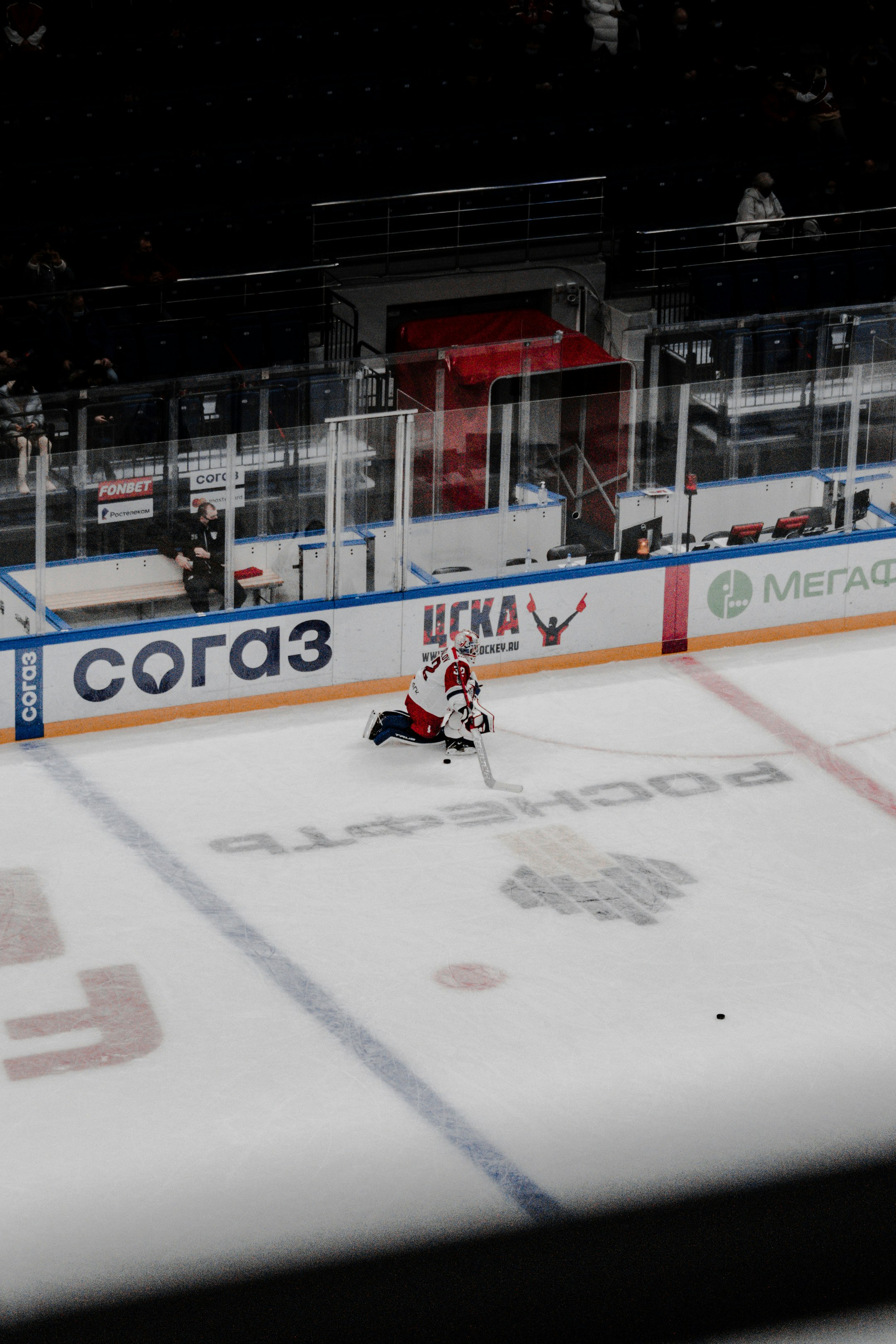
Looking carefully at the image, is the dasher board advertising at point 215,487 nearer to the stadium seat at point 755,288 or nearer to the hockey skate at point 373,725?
the hockey skate at point 373,725

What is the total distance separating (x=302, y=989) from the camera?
9766 millimetres

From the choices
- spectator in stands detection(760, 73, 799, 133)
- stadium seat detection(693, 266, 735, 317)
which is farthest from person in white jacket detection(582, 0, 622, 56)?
stadium seat detection(693, 266, 735, 317)

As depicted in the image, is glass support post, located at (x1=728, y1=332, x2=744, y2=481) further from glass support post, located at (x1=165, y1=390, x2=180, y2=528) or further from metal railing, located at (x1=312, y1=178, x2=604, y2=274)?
metal railing, located at (x1=312, y1=178, x2=604, y2=274)

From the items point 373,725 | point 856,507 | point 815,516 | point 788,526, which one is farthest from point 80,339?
point 856,507

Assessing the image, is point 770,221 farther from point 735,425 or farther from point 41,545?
point 41,545

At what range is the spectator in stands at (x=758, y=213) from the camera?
1852 cm

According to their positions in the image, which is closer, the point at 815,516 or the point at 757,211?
the point at 815,516

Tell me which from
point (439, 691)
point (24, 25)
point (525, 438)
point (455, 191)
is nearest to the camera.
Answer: point (439, 691)

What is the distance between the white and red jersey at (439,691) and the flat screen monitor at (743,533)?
2.73 meters

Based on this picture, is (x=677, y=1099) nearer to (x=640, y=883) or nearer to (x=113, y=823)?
(x=640, y=883)

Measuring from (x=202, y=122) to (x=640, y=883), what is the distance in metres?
9.55

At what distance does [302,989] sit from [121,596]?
3574 millimetres

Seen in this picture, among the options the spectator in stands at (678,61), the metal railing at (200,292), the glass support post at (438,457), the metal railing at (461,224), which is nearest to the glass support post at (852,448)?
the glass support post at (438,457)

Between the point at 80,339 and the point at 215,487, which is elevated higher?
the point at 80,339
